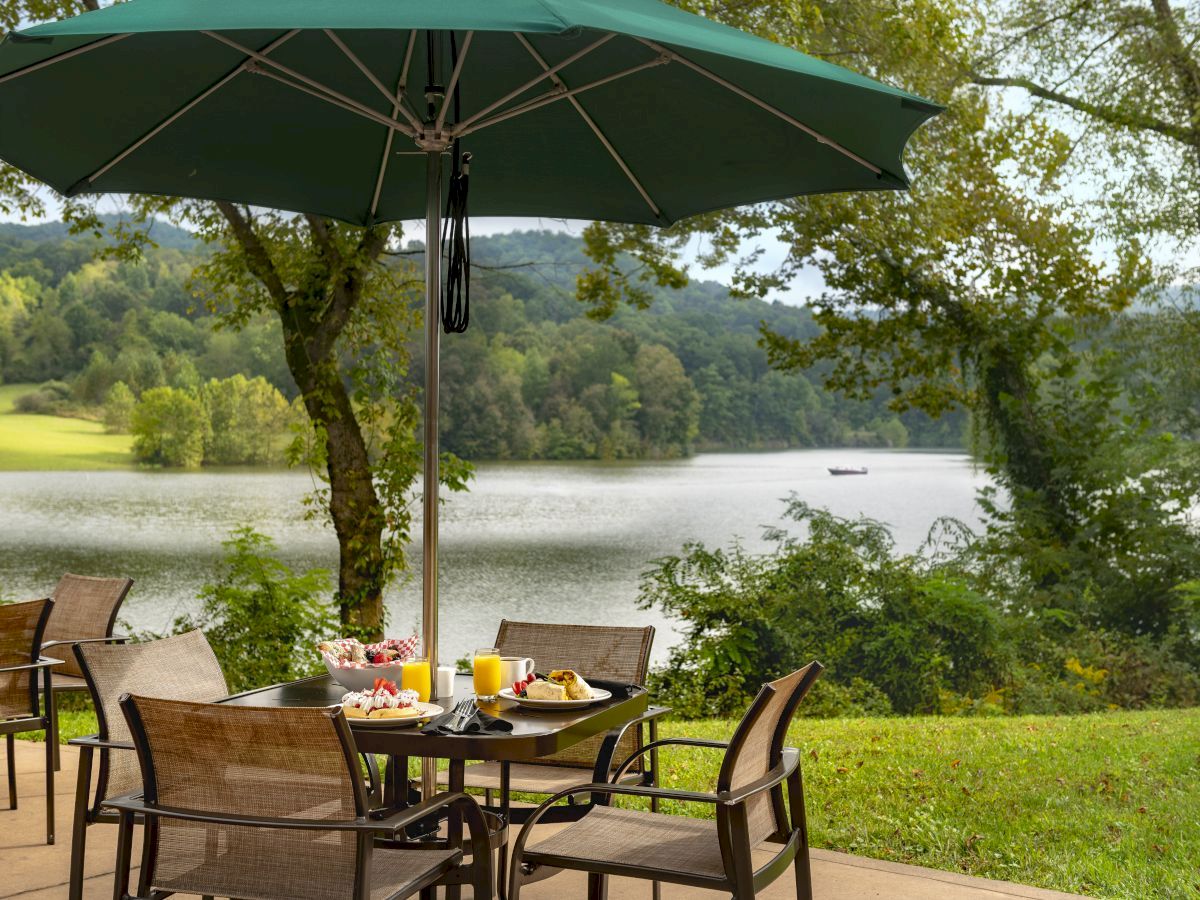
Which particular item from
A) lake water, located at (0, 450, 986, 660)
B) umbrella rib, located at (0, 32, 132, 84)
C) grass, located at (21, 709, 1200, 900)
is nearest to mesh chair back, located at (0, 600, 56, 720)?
umbrella rib, located at (0, 32, 132, 84)

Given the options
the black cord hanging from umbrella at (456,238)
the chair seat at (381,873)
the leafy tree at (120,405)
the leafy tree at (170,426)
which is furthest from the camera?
the leafy tree at (120,405)

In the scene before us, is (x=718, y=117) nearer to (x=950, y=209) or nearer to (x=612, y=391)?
(x=950, y=209)

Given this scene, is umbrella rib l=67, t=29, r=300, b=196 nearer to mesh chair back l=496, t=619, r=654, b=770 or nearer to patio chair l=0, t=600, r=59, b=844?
patio chair l=0, t=600, r=59, b=844

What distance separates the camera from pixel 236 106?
3521 millimetres

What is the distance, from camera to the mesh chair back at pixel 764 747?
236 cm

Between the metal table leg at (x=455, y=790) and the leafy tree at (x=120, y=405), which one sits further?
the leafy tree at (x=120, y=405)

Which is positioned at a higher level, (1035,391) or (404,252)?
(404,252)

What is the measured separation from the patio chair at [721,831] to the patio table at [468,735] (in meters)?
0.13

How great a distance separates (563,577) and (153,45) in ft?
36.9

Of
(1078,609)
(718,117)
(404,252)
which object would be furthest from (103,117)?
(1078,609)

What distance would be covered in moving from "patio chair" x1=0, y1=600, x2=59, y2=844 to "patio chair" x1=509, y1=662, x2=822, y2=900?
6.69 feet

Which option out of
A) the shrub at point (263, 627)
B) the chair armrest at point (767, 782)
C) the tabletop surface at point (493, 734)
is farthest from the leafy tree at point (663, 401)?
the chair armrest at point (767, 782)

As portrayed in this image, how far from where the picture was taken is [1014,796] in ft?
15.5

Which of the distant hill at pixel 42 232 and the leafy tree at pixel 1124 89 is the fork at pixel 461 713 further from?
the distant hill at pixel 42 232
